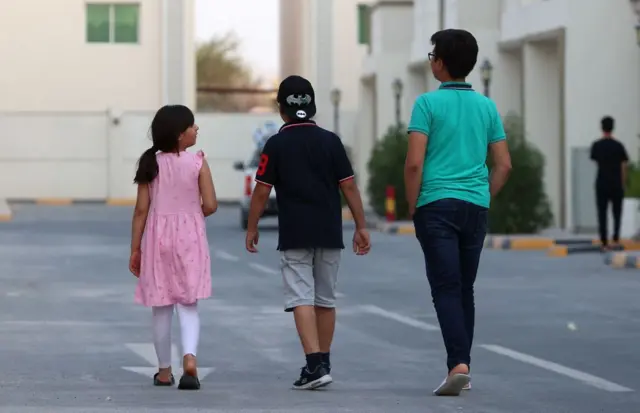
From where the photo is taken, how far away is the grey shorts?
10250 millimetres

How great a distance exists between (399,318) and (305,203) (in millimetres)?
5893

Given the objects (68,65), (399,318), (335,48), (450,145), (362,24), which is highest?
(362,24)

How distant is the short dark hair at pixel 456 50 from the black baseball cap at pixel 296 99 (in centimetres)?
80

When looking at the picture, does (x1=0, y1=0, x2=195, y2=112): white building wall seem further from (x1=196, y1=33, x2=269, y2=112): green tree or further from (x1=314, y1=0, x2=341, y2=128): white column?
(x1=196, y1=33, x2=269, y2=112): green tree

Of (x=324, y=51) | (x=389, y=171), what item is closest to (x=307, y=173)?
(x=389, y=171)

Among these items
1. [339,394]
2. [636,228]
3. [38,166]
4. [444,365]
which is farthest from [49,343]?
[38,166]

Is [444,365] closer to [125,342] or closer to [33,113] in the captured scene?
[125,342]

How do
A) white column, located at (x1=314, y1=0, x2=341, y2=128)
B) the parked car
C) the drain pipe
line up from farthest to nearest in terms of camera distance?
white column, located at (x1=314, y1=0, x2=341, y2=128) < the drain pipe < the parked car

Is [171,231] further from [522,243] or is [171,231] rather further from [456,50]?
[522,243]

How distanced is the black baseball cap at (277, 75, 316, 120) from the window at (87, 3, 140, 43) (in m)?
55.0

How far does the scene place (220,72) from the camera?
110 m

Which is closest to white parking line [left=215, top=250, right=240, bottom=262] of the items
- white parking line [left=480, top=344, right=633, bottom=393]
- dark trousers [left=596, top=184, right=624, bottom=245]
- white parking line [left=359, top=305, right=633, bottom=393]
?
dark trousers [left=596, top=184, right=624, bottom=245]

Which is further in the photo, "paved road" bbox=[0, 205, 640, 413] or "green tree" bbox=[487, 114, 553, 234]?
"green tree" bbox=[487, 114, 553, 234]

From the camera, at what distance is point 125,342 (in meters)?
13.7
